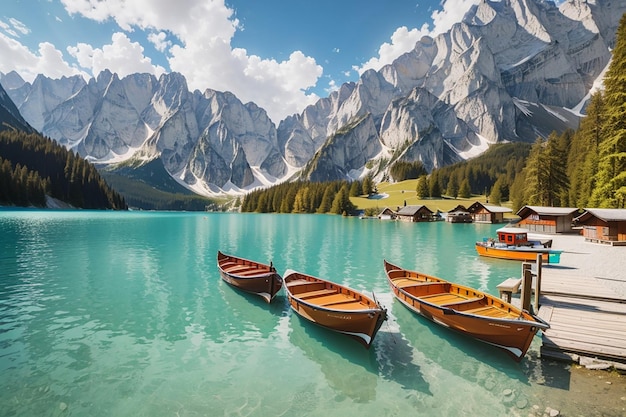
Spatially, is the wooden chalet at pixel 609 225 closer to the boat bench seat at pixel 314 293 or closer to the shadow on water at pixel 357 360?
the boat bench seat at pixel 314 293

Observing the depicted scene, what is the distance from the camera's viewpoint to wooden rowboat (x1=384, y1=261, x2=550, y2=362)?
12.8 metres

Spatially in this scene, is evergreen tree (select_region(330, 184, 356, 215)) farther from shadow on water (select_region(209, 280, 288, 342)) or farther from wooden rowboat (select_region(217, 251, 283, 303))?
shadow on water (select_region(209, 280, 288, 342))

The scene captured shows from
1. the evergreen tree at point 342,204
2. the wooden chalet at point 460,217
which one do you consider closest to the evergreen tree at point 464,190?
the evergreen tree at point 342,204

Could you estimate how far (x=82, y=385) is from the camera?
11836 millimetres

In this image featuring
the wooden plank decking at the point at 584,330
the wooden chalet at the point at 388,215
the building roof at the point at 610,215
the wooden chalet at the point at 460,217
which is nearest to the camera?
the wooden plank decking at the point at 584,330

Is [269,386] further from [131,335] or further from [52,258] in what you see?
[52,258]

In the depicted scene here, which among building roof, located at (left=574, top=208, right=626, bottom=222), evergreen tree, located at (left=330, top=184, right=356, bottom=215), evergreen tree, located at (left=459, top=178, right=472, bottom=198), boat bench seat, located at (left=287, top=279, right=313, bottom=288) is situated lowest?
boat bench seat, located at (left=287, top=279, right=313, bottom=288)

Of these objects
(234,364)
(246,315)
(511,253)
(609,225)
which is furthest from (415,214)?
(234,364)

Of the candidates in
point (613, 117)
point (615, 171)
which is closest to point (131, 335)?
point (615, 171)

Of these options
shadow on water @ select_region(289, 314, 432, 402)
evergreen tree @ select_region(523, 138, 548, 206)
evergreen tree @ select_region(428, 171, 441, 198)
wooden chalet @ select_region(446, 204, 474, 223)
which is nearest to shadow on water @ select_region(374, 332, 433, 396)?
shadow on water @ select_region(289, 314, 432, 402)

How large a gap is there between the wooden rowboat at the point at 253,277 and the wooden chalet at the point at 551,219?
5800cm

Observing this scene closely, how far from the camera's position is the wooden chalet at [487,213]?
104 metres

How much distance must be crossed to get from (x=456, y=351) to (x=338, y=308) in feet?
18.2

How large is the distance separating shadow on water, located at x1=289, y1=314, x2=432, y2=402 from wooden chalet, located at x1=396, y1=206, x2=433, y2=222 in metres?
111
